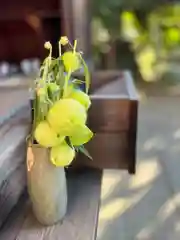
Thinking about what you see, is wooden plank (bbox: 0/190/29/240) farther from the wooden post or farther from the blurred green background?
the blurred green background

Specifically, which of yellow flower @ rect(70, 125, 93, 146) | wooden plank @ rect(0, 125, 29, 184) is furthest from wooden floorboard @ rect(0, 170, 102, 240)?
yellow flower @ rect(70, 125, 93, 146)

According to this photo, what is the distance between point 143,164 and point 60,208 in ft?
5.22

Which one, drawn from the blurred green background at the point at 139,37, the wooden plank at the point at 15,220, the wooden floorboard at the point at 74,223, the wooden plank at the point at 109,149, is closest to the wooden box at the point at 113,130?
the wooden plank at the point at 109,149

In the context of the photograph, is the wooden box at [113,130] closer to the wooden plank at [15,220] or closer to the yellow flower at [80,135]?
the wooden plank at [15,220]

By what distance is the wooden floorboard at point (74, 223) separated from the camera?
118 cm

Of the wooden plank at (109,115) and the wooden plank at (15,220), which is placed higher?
the wooden plank at (109,115)

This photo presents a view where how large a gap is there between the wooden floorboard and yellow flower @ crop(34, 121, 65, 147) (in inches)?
10.6

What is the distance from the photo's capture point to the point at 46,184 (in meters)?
1.20

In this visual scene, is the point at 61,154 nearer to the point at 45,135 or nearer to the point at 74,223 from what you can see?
the point at 45,135

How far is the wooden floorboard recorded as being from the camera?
118 centimetres

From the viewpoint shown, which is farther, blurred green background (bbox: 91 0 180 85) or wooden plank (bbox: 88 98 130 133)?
blurred green background (bbox: 91 0 180 85)

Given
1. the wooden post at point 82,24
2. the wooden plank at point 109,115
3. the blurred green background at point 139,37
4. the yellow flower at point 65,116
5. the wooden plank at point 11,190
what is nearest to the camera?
the yellow flower at point 65,116

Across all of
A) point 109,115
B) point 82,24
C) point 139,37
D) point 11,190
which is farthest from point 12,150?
point 139,37

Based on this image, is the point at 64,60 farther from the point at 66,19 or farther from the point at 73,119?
the point at 66,19
